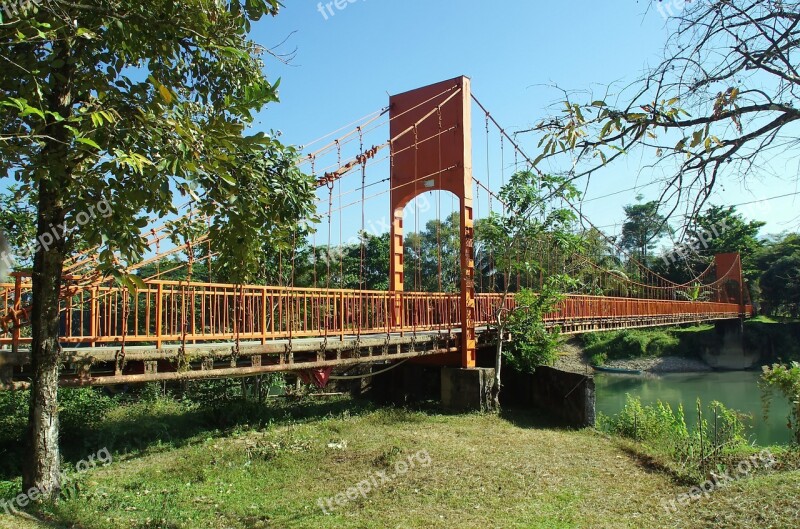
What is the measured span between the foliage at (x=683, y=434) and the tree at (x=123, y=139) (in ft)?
17.2

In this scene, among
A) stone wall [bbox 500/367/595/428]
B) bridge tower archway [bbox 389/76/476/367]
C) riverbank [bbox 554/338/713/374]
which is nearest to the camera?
stone wall [bbox 500/367/595/428]

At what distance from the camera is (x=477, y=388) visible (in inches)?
382

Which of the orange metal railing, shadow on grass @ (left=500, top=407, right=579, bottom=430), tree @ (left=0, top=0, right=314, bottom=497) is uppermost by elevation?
tree @ (left=0, top=0, right=314, bottom=497)

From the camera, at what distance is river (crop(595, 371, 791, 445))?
46.9 feet

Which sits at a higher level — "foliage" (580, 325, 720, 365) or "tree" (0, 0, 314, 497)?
"tree" (0, 0, 314, 497)

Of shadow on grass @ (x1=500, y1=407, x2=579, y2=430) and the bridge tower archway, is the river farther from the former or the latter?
the bridge tower archway

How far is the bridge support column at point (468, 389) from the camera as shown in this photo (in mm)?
9688

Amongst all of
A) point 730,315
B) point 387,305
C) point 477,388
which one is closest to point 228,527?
point 387,305

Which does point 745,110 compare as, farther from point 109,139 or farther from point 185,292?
point 185,292

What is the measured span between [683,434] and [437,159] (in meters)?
6.17

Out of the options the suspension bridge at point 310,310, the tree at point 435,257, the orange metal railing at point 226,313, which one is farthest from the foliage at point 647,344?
the orange metal railing at point 226,313

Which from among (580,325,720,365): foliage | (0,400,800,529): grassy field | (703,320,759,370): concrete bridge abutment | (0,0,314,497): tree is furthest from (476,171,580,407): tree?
(703,320,759,370): concrete bridge abutment

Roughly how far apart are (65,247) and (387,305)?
535cm

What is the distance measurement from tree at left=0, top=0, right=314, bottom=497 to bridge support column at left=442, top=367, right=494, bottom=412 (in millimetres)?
5842
